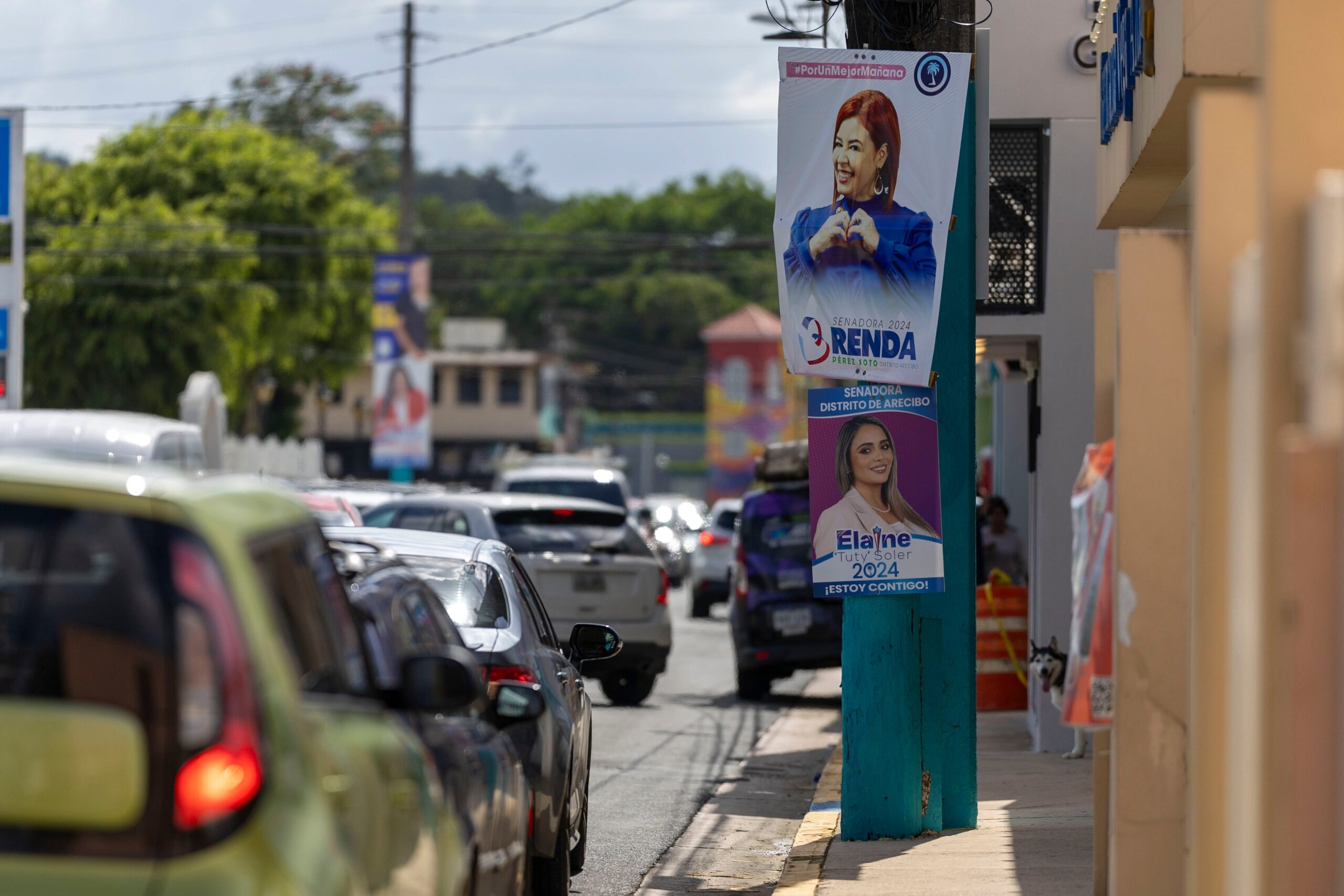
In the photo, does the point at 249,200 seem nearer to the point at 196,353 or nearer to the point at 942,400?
the point at 196,353

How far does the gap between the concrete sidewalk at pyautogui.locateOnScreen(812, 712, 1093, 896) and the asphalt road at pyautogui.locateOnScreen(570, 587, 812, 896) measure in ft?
3.42

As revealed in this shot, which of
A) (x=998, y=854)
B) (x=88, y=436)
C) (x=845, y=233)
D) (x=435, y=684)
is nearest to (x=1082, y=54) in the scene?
(x=845, y=233)

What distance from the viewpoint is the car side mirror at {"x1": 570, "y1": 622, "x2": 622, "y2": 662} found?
8.62 meters

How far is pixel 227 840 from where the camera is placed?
3369 millimetres

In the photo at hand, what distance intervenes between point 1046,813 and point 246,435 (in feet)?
154

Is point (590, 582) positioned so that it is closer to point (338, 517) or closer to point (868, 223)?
point (338, 517)

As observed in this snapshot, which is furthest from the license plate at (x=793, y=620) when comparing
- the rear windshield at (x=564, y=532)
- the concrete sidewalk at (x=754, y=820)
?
the rear windshield at (x=564, y=532)

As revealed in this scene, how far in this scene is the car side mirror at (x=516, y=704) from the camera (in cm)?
632

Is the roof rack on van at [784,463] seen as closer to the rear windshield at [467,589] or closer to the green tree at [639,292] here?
the rear windshield at [467,589]

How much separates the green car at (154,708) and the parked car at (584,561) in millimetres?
12924

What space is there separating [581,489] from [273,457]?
2144cm

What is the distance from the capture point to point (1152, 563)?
231 inches

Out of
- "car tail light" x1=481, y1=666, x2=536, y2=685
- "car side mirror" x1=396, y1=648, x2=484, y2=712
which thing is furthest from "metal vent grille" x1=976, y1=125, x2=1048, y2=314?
"car side mirror" x1=396, y1=648, x2=484, y2=712

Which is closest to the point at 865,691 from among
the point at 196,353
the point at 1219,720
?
the point at 1219,720
